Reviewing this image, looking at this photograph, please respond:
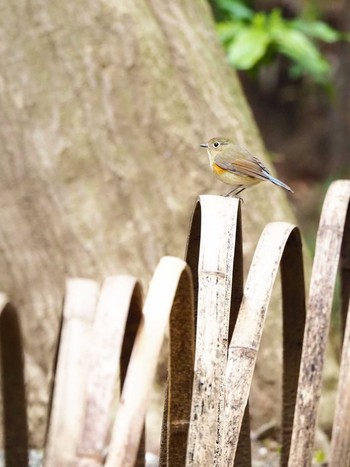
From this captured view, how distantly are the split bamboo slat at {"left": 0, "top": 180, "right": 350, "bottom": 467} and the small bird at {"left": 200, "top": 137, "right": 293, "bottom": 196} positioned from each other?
47.2 inches

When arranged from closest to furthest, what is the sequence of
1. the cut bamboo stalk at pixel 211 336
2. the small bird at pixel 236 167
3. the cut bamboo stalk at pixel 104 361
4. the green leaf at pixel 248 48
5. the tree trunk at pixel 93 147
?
the cut bamboo stalk at pixel 104 361, the cut bamboo stalk at pixel 211 336, the small bird at pixel 236 167, the tree trunk at pixel 93 147, the green leaf at pixel 248 48

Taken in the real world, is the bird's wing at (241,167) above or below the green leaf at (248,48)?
below

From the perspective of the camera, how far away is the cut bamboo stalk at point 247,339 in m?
1.66

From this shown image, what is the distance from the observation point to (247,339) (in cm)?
171

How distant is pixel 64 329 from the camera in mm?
1321

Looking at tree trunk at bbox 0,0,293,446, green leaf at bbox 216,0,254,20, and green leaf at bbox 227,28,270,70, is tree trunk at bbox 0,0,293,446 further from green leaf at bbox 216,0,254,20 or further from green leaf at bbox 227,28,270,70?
green leaf at bbox 216,0,254,20

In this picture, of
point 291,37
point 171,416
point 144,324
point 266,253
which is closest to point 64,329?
point 144,324

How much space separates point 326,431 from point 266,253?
2225mm

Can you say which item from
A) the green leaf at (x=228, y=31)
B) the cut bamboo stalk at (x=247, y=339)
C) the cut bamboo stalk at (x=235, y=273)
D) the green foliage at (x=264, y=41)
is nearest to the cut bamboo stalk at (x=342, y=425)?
the cut bamboo stalk at (x=247, y=339)

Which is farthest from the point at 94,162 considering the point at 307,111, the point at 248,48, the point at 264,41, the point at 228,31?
the point at 307,111

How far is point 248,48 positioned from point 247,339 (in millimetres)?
A: 3725

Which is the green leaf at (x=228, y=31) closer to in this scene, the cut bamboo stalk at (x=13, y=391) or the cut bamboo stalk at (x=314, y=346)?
the cut bamboo stalk at (x=314, y=346)

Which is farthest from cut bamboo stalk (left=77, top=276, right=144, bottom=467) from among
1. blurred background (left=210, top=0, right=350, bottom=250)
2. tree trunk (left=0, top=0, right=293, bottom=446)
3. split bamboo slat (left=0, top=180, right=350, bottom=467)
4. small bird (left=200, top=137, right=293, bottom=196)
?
blurred background (left=210, top=0, right=350, bottom=250)

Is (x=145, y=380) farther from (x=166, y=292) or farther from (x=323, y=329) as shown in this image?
(x=323, y=329)
